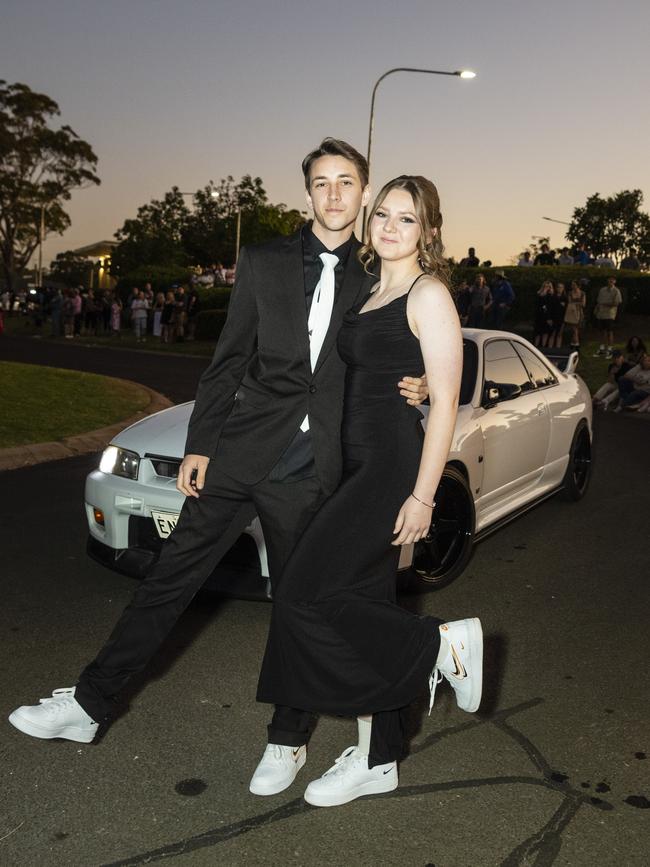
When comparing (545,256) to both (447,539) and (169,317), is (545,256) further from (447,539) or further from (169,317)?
(447,539)

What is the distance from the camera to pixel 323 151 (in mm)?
3131

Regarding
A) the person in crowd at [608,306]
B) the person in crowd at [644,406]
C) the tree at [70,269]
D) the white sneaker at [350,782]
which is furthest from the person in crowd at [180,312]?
the tree at [70,269]

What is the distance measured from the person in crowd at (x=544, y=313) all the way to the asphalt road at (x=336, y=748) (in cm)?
1676

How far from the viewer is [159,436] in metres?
4.99

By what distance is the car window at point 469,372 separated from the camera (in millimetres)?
5750

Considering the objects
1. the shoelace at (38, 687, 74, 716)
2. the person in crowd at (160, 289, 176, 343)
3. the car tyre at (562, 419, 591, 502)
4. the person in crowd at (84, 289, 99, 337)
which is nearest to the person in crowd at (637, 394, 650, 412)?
the car tyre at (562, 419, 591, 502)

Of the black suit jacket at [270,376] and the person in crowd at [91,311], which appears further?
the person in crowd at [91,311]

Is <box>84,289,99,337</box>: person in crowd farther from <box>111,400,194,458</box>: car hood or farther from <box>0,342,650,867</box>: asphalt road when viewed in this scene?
<box>111,400,194,458</box>: car hood

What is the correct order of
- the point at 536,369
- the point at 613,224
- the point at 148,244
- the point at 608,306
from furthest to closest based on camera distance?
the point at 613,224, the point at 148,244, the point at 608,306, the point at 536,369

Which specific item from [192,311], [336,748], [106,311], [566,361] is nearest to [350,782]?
[336,748]

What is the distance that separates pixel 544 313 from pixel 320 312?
19.7 meters

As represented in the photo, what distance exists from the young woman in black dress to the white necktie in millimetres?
117

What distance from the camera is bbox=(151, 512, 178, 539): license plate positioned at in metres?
4.69

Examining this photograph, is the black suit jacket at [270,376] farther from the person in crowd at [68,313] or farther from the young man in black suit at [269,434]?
the person in crowd at [68,313]
